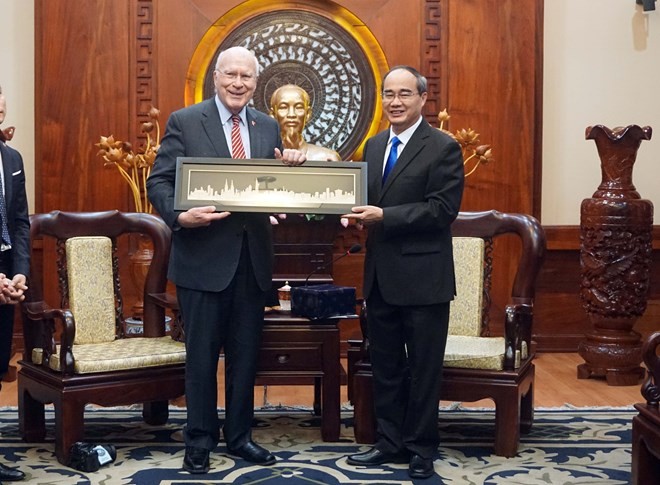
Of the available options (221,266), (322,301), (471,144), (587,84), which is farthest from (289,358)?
(587,84)

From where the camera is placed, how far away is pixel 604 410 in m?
4.50

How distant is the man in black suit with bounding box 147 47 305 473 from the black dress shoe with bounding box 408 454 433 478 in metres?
0.53

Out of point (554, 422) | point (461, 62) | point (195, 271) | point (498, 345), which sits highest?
point (461, 62)

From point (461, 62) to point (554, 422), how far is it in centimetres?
242

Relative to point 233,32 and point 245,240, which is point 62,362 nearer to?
point 245,240

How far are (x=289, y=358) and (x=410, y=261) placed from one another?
786 millimetres

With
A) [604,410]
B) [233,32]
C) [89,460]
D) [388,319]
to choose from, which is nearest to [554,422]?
[604,410]

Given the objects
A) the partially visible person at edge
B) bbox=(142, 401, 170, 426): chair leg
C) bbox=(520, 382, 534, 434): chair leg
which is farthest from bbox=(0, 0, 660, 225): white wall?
bbox=(142, 401, 170, 426): chair leg

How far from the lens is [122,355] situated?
3717mm

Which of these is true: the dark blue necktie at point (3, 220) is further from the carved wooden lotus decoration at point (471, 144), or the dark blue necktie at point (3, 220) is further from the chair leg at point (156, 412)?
the carved wooden lotus decoration at point (471, 144)

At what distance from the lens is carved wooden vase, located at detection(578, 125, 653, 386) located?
5141 millimetres

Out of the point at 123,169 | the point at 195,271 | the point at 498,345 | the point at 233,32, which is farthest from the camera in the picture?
the point at 233,32

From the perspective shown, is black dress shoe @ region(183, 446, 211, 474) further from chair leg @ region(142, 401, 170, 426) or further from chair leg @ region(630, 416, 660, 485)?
chair leg @ region(630, 416, 660, 485)

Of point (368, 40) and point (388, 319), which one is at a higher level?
point (368, 40)
